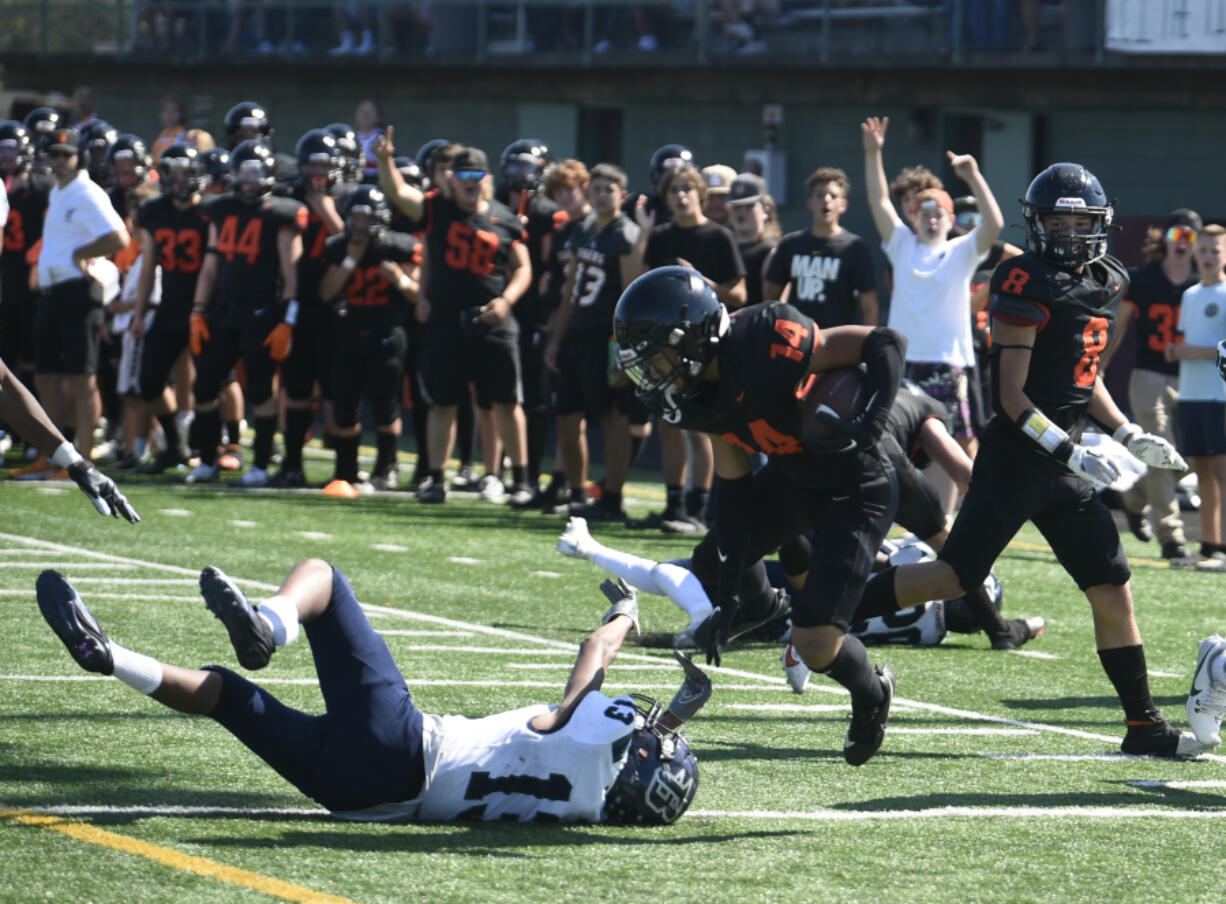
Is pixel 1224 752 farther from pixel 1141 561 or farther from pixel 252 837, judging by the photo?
pixel 1141 561

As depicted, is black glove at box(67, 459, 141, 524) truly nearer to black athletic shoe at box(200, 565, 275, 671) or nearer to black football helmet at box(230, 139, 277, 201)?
black athletic shoe at box(200, 565, 275, 671)

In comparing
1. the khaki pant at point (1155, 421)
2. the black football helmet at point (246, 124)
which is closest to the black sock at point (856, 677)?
the khaki pant at point (1155, 421)

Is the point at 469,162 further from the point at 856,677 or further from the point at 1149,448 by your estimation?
the point at 856,677

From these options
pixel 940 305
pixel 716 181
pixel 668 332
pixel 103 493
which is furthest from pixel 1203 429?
pixel 103 493

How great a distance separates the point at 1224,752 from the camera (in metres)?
7.04

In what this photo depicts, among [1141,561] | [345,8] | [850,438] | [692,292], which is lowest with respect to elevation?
[1141,561]

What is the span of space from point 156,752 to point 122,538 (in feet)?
17.1

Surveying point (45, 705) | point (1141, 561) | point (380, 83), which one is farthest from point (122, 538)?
point (380, 83)

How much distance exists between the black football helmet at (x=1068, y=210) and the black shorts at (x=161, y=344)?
8730mm

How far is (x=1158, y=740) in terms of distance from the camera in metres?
6.87

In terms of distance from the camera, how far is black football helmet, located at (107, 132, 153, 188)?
15906mm

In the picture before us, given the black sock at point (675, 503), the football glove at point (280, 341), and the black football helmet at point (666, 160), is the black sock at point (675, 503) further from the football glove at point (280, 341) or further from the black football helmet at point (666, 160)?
the football glove at point (280, 341)

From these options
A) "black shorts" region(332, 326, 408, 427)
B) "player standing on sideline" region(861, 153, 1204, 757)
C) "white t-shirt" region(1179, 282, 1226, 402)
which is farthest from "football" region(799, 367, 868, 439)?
"black shorts" region(332, 326, 408, 427)

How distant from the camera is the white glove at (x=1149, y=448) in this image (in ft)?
23.0
